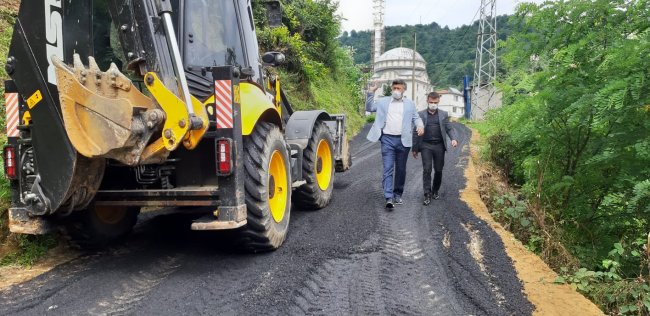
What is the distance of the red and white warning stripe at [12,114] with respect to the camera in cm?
376

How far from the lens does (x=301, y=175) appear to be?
5543 mm

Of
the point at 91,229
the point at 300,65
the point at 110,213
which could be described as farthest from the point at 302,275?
the point at 300,65

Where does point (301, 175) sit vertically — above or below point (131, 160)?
below

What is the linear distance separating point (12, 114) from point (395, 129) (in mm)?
4255

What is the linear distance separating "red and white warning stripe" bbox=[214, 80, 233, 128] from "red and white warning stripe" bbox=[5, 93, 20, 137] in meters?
1.57

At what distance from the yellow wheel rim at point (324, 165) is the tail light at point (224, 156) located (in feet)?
9.55

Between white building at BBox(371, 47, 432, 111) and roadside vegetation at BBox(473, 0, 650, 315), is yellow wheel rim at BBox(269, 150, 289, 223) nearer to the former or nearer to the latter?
roadside vegetation at BBox(473, 0, 650, 315)

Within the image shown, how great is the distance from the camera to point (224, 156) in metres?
3.71

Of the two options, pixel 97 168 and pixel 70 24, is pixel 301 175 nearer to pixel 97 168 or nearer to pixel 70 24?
pixel 97 168

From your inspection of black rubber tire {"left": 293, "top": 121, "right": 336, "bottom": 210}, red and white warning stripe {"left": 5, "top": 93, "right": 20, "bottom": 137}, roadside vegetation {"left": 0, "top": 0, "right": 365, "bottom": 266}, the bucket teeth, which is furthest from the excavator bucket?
black rubber tire {"left": 293, "top": 121, "right": 336, "bottom": 210}

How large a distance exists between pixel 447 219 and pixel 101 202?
3.64m

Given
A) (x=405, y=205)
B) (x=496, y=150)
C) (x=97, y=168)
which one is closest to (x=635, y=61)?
(x=405, y=205)

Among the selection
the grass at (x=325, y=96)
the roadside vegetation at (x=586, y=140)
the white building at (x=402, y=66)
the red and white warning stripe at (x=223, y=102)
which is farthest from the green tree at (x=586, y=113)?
the white building at (x=402, y=66)

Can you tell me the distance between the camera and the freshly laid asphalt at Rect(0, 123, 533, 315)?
127 inches
